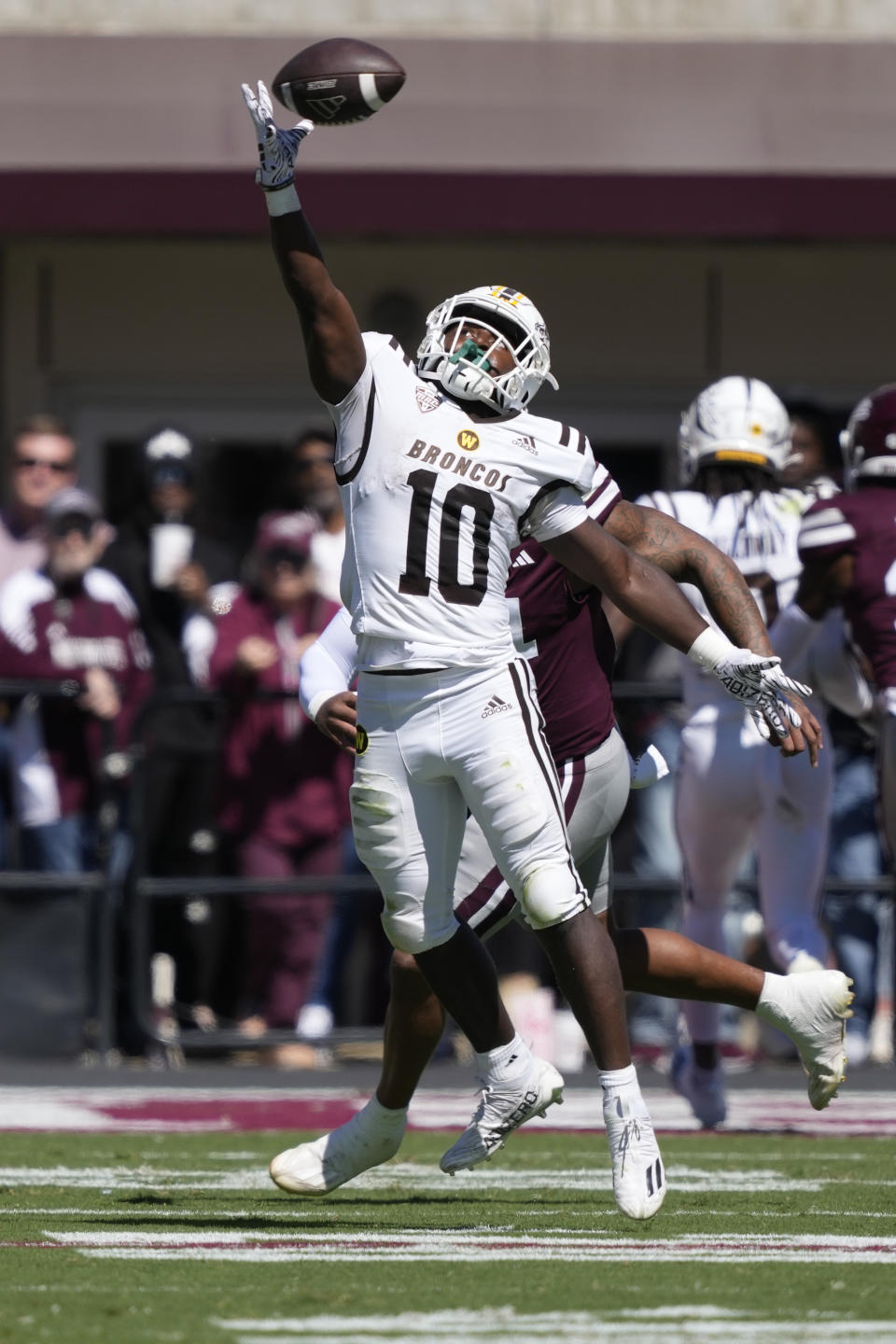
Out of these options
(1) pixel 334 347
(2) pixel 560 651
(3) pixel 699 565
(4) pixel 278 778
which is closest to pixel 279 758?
(4) pixel 278 778

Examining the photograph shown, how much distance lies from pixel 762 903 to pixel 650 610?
8.39 ft

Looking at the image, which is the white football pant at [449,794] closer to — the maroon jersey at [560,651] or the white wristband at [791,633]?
the maroon jersey at [560,651]

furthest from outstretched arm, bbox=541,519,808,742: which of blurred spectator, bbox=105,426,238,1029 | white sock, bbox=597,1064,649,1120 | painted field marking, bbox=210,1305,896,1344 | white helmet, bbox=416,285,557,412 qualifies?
blurred spectator, bbox=105,426,238,1029

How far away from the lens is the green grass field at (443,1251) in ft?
12.7

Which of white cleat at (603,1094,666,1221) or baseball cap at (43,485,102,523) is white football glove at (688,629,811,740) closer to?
white cleat at (603,1094,666,1221)

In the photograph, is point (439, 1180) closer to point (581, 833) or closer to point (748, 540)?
point (581, 833)

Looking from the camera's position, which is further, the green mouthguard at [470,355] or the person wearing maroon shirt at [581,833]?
the person wearing maroon shirt at [581,833]

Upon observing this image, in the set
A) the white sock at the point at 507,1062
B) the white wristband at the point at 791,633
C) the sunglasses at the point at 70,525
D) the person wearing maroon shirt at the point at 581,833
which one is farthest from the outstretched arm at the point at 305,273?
the sunglasses at the point at 70,525

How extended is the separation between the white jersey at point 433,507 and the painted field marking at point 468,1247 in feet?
3.74

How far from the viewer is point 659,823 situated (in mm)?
9812

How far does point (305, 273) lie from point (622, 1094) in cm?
174

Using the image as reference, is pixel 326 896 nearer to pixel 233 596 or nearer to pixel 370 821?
pixel 233 596

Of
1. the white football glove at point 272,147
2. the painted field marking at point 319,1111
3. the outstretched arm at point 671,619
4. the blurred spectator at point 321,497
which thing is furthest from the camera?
the blurred spectator at point 321,497

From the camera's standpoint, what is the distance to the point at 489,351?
5.31m
